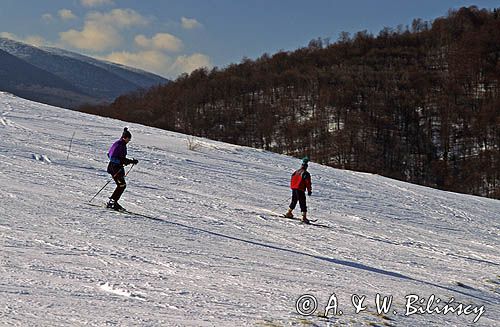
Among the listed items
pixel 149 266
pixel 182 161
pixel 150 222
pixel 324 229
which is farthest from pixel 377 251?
pixel 182 161

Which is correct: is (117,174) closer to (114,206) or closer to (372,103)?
(114,206)

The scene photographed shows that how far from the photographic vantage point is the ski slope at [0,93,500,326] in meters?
5.46

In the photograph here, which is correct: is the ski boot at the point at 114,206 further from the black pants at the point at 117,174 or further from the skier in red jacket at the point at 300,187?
the skier in red jacket at the point at 300,187

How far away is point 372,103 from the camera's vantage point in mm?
102125

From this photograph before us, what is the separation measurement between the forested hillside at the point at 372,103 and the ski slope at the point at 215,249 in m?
63.5

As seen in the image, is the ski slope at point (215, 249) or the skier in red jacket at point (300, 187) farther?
the skier in red jacket at point (300, 187)

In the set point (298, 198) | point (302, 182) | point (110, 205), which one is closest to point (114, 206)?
point (110, 205)

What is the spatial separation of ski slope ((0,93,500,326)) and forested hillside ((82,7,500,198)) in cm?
6349

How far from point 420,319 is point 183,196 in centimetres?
788

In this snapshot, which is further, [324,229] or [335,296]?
[324,229]

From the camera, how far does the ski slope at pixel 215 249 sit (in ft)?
17.9

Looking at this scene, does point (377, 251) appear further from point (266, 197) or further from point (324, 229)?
point (266, 197)

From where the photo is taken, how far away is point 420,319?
6395mm

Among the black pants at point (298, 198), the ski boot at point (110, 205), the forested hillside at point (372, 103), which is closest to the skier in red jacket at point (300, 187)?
the black pants at point (298, 198)
